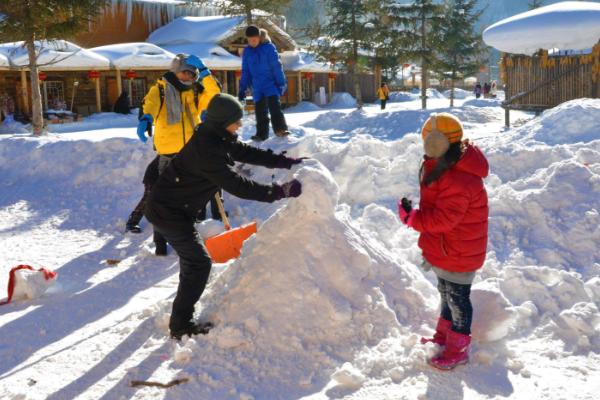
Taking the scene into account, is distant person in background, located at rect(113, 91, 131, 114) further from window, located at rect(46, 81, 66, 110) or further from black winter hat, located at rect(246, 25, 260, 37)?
black winter hat, located at rect(246, 25, 260, 37)

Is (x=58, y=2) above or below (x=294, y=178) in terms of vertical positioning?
above

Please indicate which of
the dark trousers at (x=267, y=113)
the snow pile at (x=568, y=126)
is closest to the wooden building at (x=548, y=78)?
the snow pile at (x=568, y=126)

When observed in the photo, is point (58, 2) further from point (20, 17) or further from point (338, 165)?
point (338, 165)

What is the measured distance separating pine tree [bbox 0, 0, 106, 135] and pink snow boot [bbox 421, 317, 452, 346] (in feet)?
43.1

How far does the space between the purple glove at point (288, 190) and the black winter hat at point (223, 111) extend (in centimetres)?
48

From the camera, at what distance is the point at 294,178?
3781mm

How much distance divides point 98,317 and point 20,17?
39.7 ft

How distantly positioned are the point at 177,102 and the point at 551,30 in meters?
12.6

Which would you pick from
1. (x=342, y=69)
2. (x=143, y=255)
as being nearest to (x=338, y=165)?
(x=143, y=255)

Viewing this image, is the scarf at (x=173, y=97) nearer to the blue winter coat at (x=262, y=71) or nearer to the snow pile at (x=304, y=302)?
the snow pile at (x=304, y=302)

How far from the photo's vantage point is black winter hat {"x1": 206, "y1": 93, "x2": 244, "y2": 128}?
3531 mm

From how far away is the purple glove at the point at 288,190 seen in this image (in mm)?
3602

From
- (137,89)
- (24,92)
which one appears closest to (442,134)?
(24,92)

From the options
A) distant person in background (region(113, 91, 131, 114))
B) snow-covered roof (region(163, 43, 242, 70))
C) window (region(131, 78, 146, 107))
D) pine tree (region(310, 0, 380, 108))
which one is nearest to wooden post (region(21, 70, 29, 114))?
distant person in background (region(113, 91, 131, 114))
